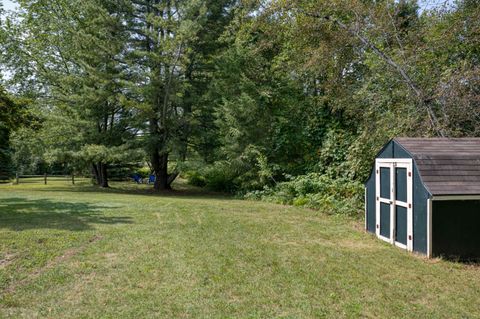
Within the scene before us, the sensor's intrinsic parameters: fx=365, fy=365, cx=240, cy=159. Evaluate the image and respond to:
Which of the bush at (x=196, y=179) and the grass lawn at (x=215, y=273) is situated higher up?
the bush at (x=196, y=179)

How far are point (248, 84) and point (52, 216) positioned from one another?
9.39 meters

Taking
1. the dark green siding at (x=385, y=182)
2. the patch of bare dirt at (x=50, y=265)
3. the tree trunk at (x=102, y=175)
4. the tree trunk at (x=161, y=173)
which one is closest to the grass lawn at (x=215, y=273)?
the patch of bare dirt at (x=50, y=265)

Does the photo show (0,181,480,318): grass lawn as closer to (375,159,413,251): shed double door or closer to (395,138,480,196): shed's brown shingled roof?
(375,159,413,251): shed double door

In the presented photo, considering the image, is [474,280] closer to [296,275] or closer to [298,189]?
[296,275]

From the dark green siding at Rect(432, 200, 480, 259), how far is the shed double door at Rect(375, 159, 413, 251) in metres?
0.43

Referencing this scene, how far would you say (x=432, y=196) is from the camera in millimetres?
5383

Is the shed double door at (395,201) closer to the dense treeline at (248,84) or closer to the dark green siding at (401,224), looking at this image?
the dark green siding at (401,224)

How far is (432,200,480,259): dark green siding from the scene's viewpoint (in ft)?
18.1

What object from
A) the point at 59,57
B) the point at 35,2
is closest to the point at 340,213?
the point at 59,57

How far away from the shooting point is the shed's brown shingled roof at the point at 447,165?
5.55m

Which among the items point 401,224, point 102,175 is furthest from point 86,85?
point 401,224

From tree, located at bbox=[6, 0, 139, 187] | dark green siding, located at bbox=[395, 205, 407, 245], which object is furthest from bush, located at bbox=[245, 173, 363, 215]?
tree, located at bbox=[6, 0, 139, 187]

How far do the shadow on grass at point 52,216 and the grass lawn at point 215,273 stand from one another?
0.06 m

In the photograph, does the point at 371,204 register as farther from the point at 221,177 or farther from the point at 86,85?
the point at 86,85
